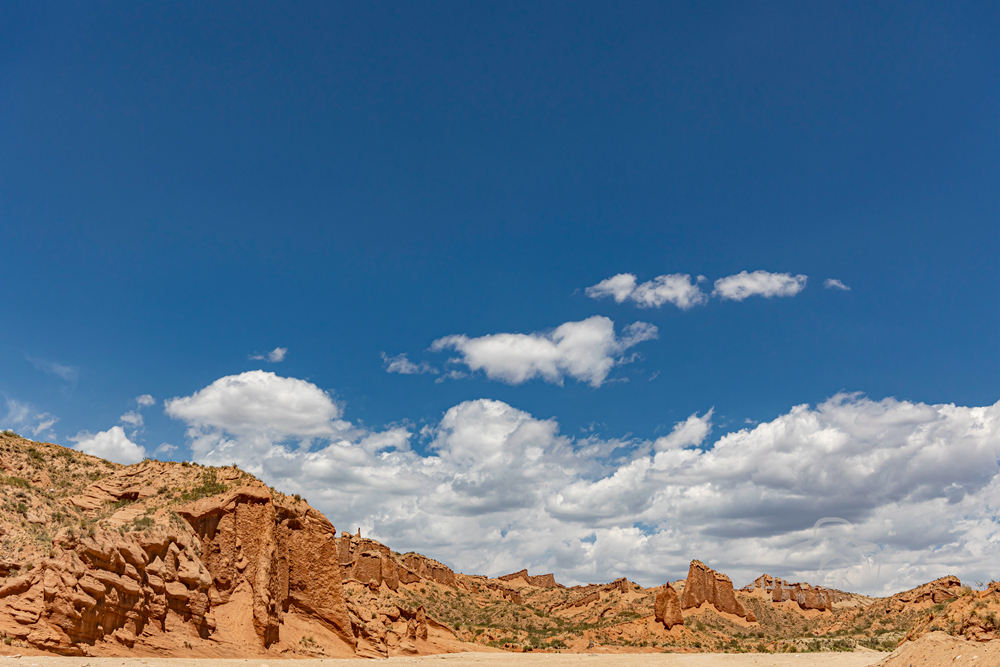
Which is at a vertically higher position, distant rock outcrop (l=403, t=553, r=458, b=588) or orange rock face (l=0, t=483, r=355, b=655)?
orange rock face (l=0, t=483, r=355, b=655)

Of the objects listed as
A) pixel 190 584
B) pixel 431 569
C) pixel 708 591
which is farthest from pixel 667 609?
pixel 190 584

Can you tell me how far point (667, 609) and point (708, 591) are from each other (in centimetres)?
1858

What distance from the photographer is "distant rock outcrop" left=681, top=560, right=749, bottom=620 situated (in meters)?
79.9

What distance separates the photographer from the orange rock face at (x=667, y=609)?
65175mm

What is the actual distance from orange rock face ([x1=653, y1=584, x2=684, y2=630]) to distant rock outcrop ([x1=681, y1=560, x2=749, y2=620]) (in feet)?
50.0

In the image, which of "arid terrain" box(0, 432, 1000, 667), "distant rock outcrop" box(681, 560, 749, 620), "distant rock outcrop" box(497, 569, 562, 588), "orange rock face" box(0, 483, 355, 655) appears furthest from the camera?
"distant rock outcrop" box(497, 569, 562, 588)

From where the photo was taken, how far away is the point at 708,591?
80.8m

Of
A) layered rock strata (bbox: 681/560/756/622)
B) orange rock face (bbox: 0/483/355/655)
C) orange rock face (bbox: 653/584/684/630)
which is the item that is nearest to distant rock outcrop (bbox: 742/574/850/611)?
layered rock strata (bbox: 681/560/756/622)

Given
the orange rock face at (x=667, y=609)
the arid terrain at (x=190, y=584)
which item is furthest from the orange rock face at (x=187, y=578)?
the orange rock face at (x=667, y=609)

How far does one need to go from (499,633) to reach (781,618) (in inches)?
2078

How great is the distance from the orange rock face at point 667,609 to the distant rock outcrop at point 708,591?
15.2 metres

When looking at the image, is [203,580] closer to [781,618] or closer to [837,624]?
[837,624]

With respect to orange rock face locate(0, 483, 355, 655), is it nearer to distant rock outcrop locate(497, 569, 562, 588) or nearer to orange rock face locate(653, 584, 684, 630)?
orange rock face locate(653, 584, 684, 630)

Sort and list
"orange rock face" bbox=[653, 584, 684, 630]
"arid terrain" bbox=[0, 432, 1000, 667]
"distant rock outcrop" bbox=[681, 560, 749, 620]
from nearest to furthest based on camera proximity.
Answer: "arid terrain" bbox=[0, 432, 1000, 667]
"orange rock face" bbox=[653, 584, 684, 630]
"distant rock outcrop" bbox=[681, 560, 749, 620]
